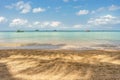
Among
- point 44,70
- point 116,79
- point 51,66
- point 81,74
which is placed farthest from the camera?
point 51,66

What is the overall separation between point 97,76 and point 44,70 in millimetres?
2497

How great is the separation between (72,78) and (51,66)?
2347 millimetres

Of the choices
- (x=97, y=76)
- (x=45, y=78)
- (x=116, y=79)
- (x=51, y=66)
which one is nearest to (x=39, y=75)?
(x=45, y=78)

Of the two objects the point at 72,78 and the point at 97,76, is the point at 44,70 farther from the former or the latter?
the point at 97,76

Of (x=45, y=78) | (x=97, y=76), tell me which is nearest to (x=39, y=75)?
(x=45, y=78)

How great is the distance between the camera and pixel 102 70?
393 inches

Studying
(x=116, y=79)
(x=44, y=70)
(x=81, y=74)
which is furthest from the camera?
(x=44, y=70)

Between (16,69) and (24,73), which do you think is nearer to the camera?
(24,73)

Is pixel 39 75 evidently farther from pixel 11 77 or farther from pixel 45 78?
pixel 11 77

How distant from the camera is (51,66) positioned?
35.2ft

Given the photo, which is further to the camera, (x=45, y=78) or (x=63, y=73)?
(x=63, y=73)

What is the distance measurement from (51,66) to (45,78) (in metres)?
2.16

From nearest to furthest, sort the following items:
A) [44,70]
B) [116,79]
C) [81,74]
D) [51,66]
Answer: [116,79] → [81,74] → [44,70] → [51,66]

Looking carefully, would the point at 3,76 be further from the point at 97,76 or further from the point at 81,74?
the point at 97,76
